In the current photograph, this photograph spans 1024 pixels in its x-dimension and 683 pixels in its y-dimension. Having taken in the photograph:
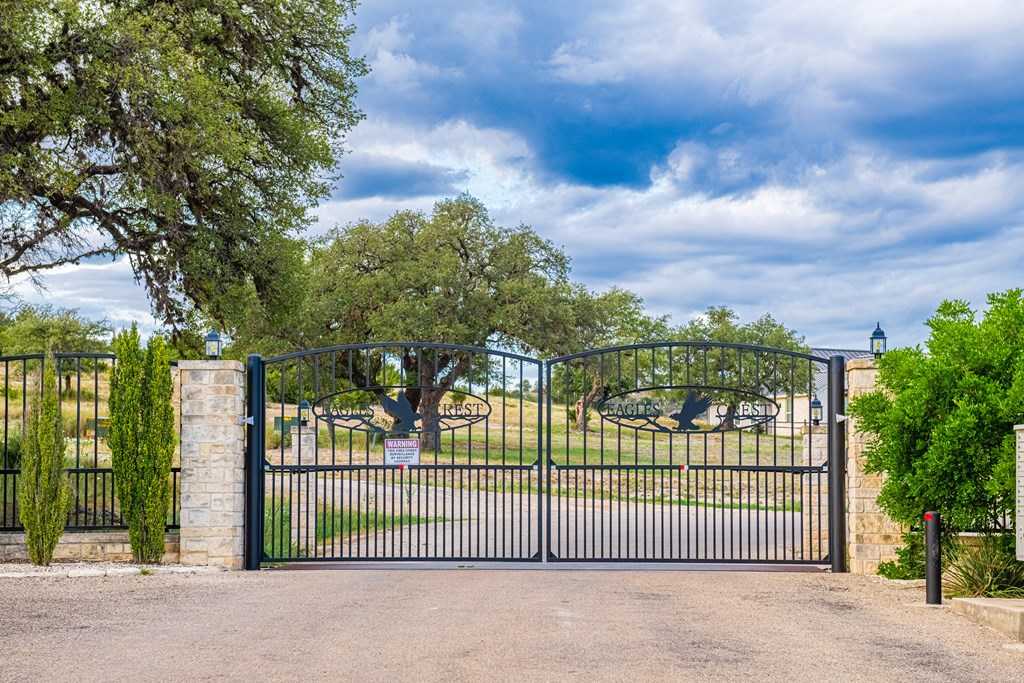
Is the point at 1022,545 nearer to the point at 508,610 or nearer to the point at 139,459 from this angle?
the point at 508,610

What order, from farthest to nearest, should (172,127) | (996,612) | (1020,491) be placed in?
(172,127) < (1020,491) < (996,612)

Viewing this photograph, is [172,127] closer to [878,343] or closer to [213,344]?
[213,344]

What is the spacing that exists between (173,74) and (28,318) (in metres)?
31.6

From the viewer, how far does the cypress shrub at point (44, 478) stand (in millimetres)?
13219

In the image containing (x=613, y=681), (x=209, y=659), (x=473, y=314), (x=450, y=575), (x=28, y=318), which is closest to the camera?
(x=613, y=681)

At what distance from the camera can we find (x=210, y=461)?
13289mm

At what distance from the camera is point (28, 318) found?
4794 centimetres

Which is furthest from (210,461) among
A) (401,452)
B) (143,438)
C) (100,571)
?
(401,452)

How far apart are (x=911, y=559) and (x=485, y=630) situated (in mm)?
5948

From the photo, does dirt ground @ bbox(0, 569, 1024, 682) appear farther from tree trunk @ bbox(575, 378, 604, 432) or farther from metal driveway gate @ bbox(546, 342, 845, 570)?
tree trunk @ bbox(575, 378, 604, 432)

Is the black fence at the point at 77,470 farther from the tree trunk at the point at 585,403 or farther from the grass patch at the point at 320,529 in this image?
the tree trunk at the point at 585,403

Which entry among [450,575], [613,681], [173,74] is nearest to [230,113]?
[173,74]

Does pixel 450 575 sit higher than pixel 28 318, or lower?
lower

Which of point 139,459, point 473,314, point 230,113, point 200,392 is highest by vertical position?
point 230,113
